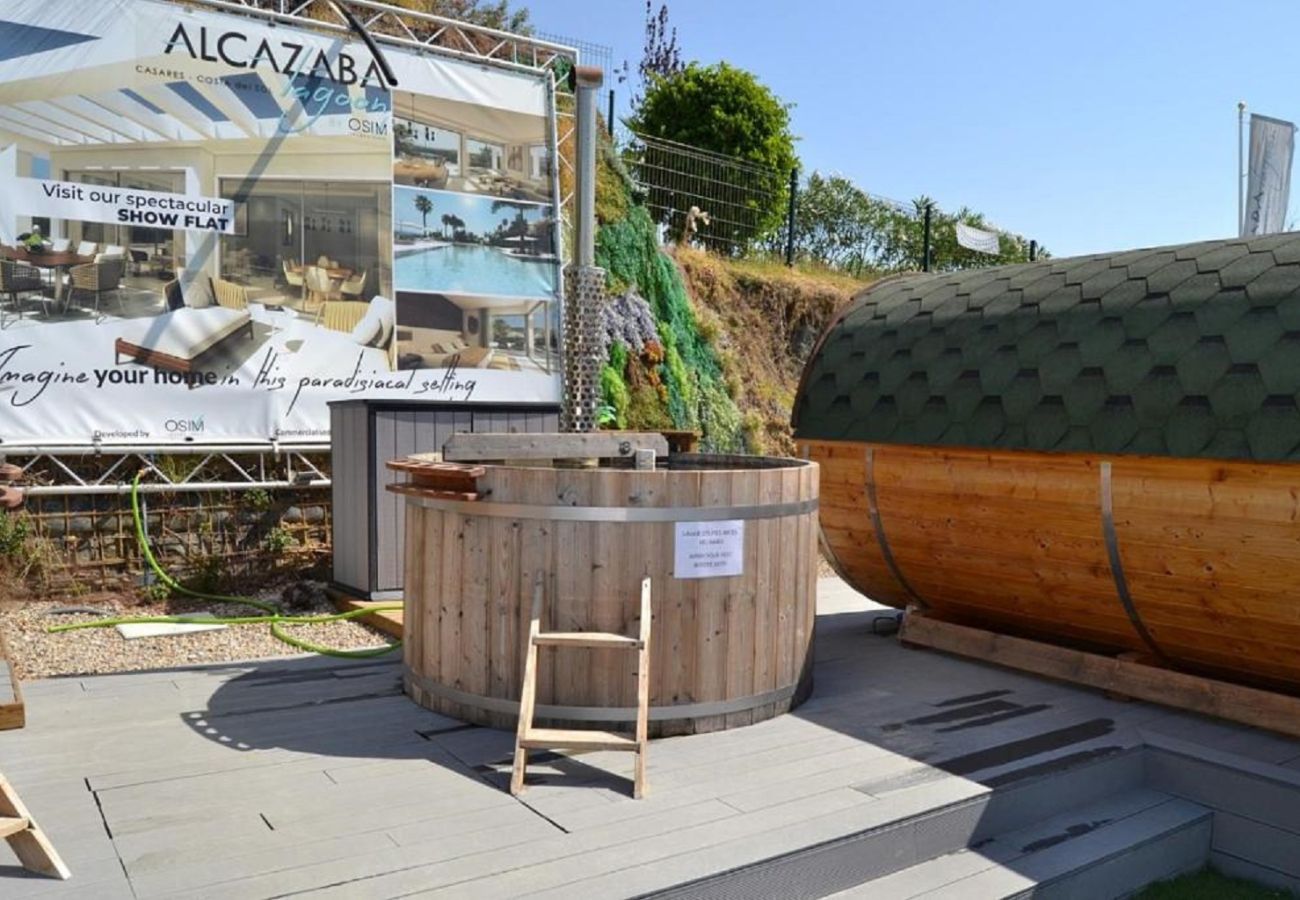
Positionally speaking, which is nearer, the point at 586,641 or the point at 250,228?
the point at 586,641

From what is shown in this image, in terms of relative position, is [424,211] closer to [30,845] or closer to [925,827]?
[30,845]


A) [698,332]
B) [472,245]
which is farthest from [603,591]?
[698,332]

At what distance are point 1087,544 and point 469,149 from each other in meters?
6.74

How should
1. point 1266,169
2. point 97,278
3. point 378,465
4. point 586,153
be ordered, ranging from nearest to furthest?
point 586,153 < point 378,465 < point 97,278 < point 1266,169

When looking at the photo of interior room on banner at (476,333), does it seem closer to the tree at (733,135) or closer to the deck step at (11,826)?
the tree at (733,135)

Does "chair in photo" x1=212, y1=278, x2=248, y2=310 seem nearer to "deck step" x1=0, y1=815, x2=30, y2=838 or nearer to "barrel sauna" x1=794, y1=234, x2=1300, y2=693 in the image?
"barrel sauna" x1=794, y1=234, x2=1300, y2=693

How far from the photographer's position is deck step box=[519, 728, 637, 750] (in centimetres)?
380

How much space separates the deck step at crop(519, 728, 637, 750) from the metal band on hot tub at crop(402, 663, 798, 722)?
289 millimetres

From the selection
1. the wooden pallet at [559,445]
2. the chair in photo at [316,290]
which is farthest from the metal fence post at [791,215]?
the wooden pallet at [559,445]

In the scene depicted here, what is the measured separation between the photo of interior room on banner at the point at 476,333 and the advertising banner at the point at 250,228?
21 mm

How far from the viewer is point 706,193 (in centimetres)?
1399

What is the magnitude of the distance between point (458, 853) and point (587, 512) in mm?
1459

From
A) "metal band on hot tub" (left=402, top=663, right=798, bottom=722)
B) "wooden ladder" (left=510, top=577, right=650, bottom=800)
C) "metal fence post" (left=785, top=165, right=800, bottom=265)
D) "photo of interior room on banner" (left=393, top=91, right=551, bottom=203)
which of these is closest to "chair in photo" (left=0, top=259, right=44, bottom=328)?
"photo of interior room on banner" (left=393, top=91, right=551, bottom=203)

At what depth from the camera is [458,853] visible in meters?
3.22
